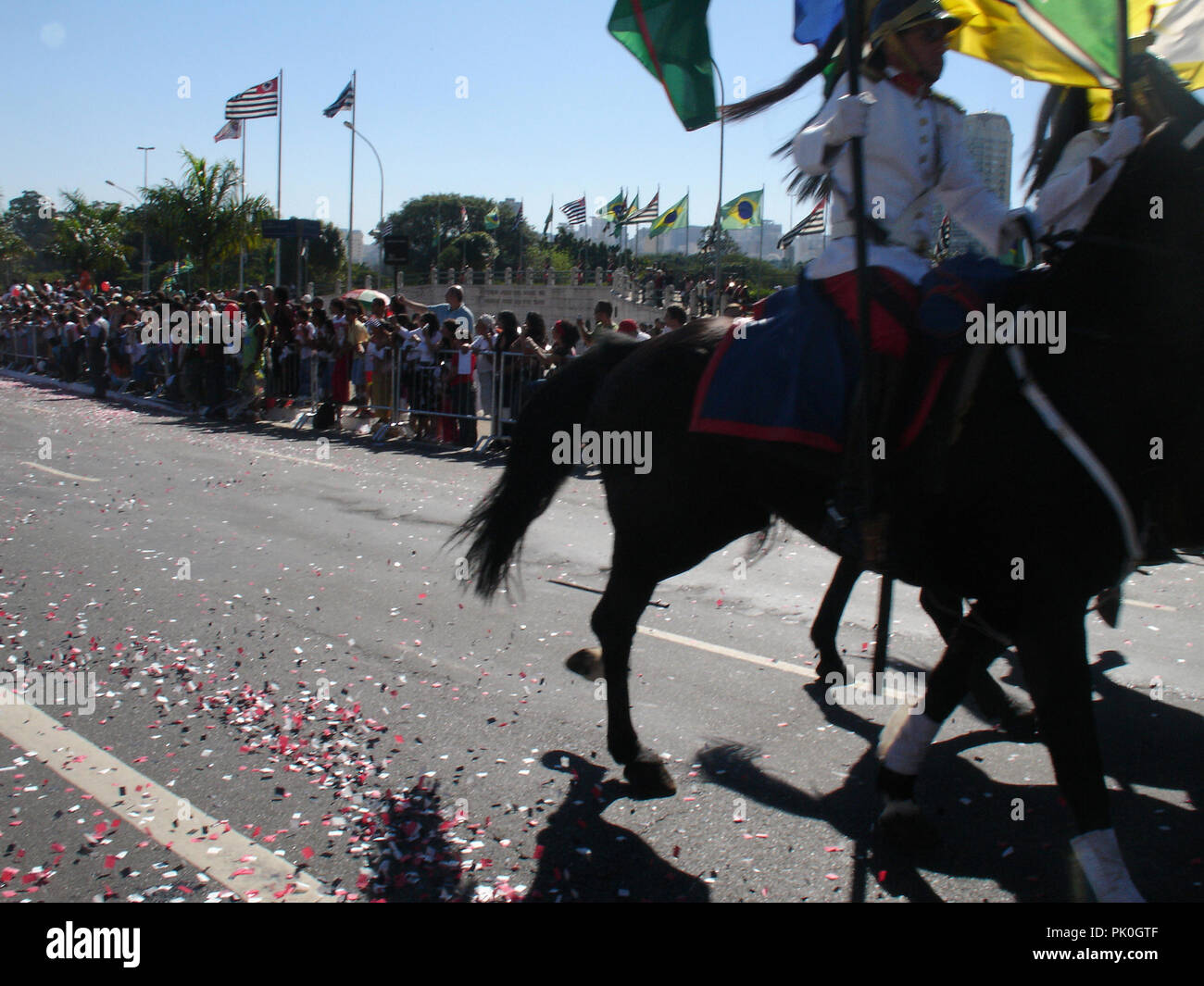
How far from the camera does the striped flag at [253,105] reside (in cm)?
3131

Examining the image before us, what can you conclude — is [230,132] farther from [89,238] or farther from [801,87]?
[801,87]

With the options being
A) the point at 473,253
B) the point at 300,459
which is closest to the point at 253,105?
the point at 300,459

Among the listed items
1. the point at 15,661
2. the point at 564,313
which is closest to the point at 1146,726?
Answer: the point at 15,661

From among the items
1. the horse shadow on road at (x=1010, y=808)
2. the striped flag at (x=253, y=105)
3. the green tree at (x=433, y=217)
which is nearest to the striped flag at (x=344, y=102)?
the striped flag at (x=253, y=105)

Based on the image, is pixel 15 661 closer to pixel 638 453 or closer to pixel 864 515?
pixel 638 453

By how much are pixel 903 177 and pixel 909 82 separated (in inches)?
12.5

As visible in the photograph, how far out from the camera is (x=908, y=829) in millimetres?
3486

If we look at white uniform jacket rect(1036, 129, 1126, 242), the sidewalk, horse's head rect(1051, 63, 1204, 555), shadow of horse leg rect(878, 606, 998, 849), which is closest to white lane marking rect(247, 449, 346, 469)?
the sidewalk

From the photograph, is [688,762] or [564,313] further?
[564,313]

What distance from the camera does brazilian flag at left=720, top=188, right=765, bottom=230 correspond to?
105ft

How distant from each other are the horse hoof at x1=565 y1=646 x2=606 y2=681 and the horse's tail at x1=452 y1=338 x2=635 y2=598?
52 centimetres
